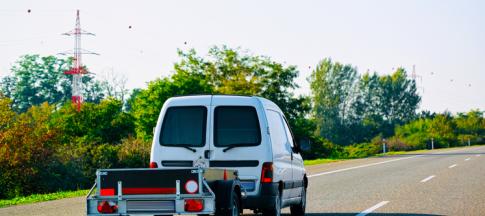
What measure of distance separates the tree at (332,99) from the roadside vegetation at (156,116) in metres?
0.15

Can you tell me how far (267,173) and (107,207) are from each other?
241 centimetres

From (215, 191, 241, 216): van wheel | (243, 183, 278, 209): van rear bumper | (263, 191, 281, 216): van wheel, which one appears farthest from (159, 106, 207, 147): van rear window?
(215, 191, 241, 216): van wheel

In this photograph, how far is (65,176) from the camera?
25.3 metres

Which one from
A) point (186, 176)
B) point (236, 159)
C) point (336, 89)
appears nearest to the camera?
point (186, 176)

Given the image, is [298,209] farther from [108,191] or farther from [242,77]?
[242,77]

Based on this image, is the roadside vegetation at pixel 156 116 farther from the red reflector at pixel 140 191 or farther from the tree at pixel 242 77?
the red reflector at pixel 140 191

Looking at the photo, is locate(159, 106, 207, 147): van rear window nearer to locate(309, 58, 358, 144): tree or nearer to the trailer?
the trailer

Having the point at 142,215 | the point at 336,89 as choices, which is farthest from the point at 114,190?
the point at 336,89

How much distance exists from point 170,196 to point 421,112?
12818 centimetres

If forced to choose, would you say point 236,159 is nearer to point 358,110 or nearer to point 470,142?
point 470,142

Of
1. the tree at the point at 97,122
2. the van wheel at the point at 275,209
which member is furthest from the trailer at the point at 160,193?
the tree at the point at 97,122

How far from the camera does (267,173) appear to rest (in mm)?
9836

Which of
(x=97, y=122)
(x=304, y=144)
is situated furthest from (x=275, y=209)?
(x=97, y=122)

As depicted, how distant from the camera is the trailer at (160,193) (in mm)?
7980
